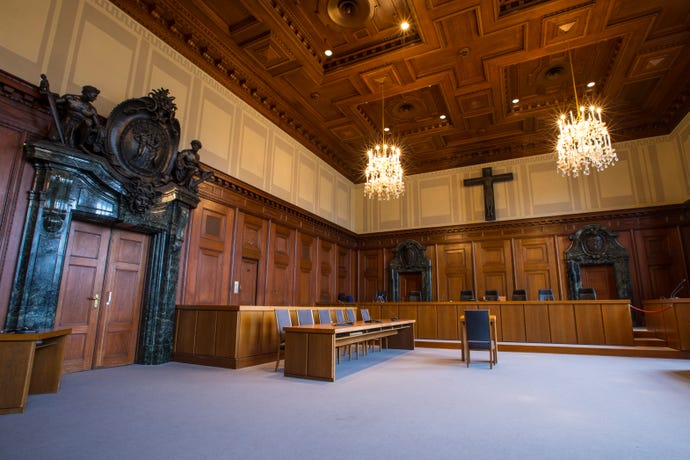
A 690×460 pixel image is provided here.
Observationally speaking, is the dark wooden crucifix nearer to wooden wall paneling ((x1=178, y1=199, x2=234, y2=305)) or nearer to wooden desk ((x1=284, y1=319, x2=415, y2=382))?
wooden desk ((x1=284, y1=319, x2=415, y2=382))

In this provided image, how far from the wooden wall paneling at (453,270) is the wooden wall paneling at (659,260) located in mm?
4199

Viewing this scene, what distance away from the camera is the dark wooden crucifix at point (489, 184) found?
1091 cm

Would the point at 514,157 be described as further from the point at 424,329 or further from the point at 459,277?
the point at 424,329

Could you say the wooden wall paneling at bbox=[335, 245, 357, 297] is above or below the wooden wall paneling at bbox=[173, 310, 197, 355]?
above

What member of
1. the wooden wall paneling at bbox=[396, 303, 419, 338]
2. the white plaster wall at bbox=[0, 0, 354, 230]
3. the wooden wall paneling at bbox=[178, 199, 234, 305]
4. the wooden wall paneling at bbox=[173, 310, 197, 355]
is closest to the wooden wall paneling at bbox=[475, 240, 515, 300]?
the wooden wall paneling at bbox=[396, 303, 419, 338]

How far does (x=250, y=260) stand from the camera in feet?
26.0

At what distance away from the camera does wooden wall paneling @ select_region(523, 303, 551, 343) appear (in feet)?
25.3

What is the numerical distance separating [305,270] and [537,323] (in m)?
5.69

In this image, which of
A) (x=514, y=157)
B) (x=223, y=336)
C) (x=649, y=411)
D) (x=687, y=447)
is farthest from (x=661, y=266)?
(x=223, y=336)

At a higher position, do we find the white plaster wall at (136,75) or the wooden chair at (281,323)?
the white plaster wall at (136,75)

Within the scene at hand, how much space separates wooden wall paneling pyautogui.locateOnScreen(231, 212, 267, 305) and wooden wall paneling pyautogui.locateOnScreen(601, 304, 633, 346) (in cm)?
718

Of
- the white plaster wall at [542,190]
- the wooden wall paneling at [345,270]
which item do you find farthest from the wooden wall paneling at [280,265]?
the white plaster wall at [542,190]

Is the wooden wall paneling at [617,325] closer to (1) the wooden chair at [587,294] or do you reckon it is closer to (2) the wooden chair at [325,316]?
(1) the wooden chair at [587,294]

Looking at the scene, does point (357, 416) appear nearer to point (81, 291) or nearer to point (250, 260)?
point (81, 291)
